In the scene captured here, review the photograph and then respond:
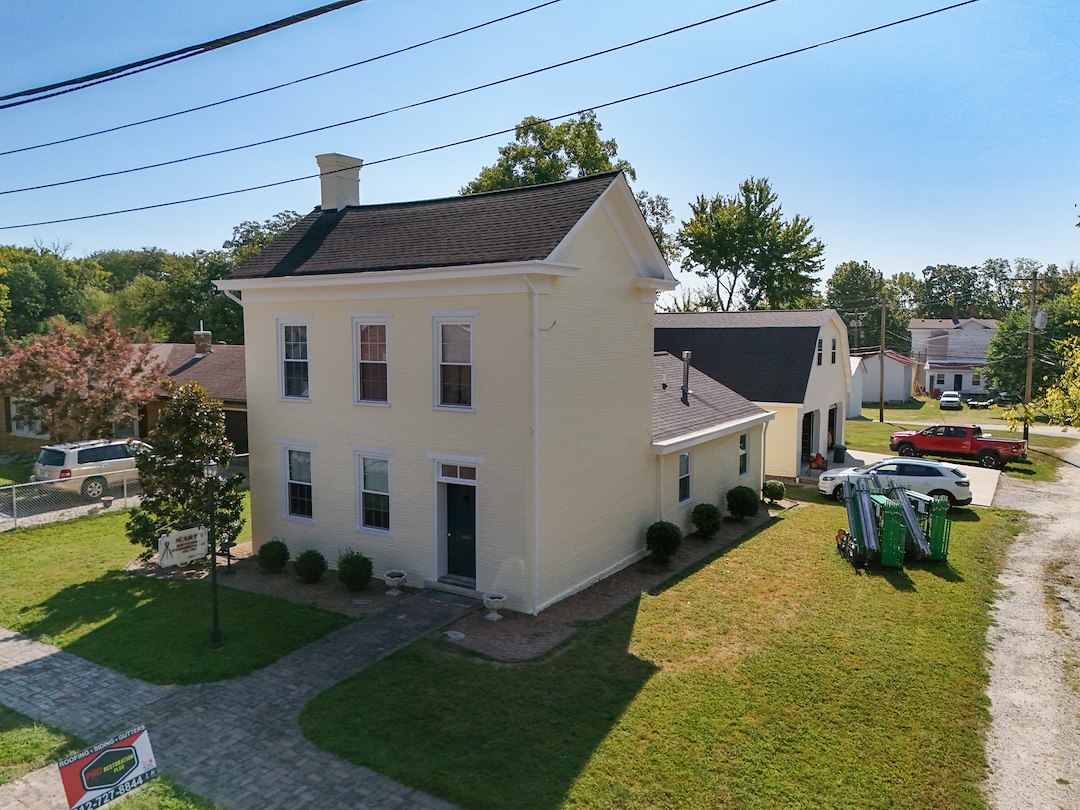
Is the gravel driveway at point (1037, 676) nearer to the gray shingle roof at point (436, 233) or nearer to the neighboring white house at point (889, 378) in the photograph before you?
the gray shingle roof at point (436, 233)

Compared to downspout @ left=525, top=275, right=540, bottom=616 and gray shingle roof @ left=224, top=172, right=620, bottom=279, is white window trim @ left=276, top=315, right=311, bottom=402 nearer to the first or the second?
gray shingle roof @ left=224, top=172, right=620, bottom=279

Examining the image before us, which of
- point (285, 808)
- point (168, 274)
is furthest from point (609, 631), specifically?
point (168, 274)

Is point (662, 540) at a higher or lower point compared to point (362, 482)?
lower

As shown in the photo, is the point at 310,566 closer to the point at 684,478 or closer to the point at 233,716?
the point at 233,716

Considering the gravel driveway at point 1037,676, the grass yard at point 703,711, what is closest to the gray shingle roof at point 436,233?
the grass yard at point 703,711

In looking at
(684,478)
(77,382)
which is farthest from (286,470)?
(77,382)

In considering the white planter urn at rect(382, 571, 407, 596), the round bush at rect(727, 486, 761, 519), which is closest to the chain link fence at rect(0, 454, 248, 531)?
the white planter urn at rect(382, 571, 407, 596)
